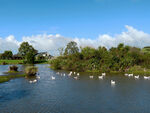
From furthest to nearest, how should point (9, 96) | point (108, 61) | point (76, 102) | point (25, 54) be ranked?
1. point (25, 54)
2. point (108, 61)
3. point (9, 96)
4. point (76, 102)

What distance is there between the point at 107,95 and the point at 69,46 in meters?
105

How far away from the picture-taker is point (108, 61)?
58844 millimetres

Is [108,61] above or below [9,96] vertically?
above

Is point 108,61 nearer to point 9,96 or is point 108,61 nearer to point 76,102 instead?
point 76,102

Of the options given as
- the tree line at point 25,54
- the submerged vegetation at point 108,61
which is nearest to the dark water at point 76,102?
the submerged vegetation at point 108,61

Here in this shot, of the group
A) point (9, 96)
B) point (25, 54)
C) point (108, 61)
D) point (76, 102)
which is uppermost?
point (25, 54)

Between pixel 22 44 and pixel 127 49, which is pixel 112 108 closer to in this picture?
pixel 127 49

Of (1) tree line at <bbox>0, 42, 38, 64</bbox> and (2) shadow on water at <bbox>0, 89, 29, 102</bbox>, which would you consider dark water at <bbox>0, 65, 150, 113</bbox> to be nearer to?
(2) shadow on water at <bbox>0, 89, 29, 102</bbox>

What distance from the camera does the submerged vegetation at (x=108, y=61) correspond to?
58281mm

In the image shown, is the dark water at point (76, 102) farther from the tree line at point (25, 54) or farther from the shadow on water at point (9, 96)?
the tree line at point (25, 54)

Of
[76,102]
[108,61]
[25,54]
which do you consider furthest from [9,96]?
[25,54]

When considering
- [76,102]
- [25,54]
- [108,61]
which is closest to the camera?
[76,102]

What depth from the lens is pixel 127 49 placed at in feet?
222

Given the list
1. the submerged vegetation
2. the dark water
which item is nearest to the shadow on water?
the dark water
